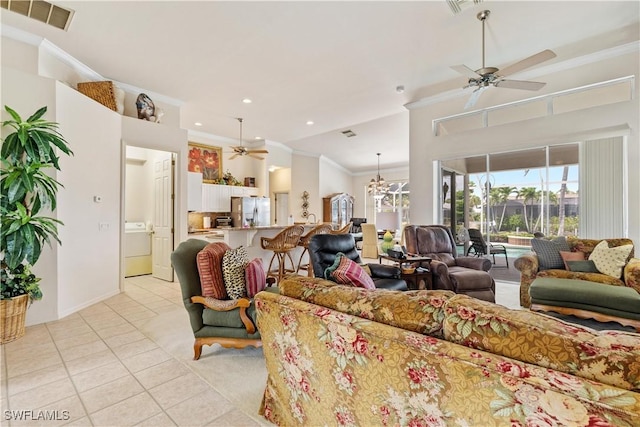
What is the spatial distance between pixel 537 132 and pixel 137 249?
7.26 meters

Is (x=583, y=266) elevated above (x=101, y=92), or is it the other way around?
(x=101, y=92)

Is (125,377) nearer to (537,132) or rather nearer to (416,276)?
(416,276)

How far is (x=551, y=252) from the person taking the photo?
3672mm

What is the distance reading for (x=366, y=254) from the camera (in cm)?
794

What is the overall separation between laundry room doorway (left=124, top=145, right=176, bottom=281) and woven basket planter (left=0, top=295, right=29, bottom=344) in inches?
87.0

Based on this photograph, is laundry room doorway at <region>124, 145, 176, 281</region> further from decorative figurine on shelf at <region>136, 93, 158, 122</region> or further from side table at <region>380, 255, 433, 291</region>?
side table at <region>380, 255, 433, 291</region>

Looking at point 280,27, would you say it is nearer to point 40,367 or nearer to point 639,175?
point 40,367

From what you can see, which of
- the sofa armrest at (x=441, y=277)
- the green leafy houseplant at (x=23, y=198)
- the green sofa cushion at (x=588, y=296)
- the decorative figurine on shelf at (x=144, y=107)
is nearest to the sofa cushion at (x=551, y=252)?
the green sofa cushion at (x=588, y=296)

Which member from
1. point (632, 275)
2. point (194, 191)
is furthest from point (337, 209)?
point (632, 275)

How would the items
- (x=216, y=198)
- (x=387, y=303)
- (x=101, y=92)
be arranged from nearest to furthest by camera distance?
(x=387, y=303)
(x=101, y=92)
(x=216, y=198)

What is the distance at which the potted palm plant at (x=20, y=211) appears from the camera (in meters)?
2.60

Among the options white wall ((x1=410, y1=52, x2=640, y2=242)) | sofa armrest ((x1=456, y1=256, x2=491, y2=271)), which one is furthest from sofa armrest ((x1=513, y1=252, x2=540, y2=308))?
white wall ((x1=410, y1=52, x2=640, y2=242))

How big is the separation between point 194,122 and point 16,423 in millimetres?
5939

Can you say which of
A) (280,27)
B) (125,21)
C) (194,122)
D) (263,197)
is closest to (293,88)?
(280,27)
